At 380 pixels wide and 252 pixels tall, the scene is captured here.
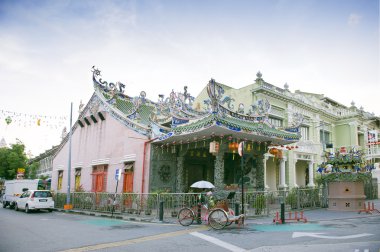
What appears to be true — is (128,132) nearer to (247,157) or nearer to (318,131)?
(247,157)

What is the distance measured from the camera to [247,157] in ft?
63.1

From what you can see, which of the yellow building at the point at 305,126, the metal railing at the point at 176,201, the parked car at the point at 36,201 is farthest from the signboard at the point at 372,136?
the parked car at the point at 36,201

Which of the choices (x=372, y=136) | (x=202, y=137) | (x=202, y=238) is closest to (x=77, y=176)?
(x=202, y=137)

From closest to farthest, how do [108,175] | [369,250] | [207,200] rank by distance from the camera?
[369,250]
[207,200]
[108,175]

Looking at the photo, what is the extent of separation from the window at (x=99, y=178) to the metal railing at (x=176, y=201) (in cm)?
157

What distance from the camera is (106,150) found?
76.5 ft

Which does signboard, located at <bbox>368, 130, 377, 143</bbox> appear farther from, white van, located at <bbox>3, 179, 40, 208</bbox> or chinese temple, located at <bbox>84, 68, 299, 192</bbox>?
white van, located at <bbox>3, 179, 40, 208</bbox>

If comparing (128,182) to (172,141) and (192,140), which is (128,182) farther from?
(192,140)

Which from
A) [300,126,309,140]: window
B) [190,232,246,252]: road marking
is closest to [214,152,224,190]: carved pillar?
[190,232,246,252]: road marking

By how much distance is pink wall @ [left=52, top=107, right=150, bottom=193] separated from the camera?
19859 mm

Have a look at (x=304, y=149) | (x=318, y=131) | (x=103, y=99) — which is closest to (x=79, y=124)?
(x=103, y=99)

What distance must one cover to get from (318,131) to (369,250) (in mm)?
25267

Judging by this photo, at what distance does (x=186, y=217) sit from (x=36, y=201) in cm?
1297

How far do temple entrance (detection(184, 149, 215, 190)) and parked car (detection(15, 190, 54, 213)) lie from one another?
31.7 ft
